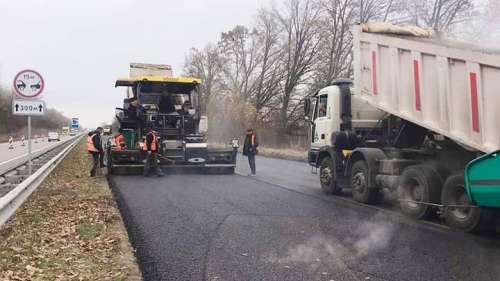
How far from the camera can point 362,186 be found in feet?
29.8

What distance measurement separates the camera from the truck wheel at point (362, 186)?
8.90 metres

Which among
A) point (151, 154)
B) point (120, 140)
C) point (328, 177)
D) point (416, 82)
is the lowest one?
point (328, 177)

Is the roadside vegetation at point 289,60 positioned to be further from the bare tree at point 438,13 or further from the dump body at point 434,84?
the dump body at point 434,84

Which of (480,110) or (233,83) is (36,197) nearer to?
(480,110)

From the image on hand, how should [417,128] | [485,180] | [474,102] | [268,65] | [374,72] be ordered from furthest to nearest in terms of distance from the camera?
[268,65], [374,72], [417,128], [474,102], [485,180]

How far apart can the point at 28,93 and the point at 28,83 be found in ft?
0.71

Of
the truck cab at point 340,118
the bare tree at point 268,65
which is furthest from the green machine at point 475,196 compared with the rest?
the bare tree at point 268,65

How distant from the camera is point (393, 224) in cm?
714

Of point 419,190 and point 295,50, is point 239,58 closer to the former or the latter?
point 295,50

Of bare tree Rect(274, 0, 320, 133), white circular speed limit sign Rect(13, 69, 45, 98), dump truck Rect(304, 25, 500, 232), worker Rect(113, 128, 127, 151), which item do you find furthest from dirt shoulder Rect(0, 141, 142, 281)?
bare tree Rect(274, 0, 320, 133)

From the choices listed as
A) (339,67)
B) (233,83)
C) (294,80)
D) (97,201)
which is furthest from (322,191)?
(233,83)

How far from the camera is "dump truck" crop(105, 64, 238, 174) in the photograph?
582 inches

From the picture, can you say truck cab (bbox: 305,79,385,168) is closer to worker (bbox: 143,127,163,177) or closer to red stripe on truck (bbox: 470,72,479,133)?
red stripe on truck (bbox: 470,72,479,133)

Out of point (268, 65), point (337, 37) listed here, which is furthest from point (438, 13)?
point (268, 65)
